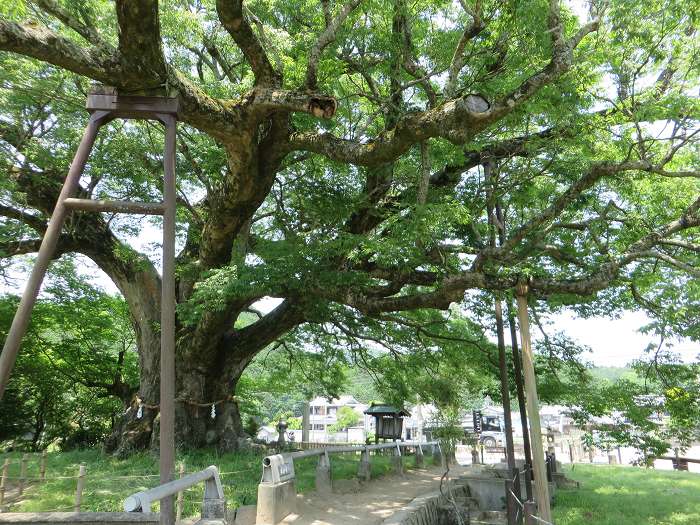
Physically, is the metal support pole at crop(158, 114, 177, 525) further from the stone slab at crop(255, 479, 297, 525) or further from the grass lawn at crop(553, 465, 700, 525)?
the grass lawn at crop(553, 465, 700, 525)

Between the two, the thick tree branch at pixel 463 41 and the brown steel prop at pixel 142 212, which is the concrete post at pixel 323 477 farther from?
the thick tree branch at pixel 463 41

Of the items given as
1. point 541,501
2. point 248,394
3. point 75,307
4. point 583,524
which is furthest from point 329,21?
point 248,394

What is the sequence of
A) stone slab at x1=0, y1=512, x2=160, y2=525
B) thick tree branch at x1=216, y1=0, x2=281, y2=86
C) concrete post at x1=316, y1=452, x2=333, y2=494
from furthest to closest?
concrete post at x1=316, y1=452, x2=333, y2=494 → thick tree branch at x1=216, y1=0, x2=281, y2=86 → stone slab at x1=0, y1=512, x2=160, y2=525

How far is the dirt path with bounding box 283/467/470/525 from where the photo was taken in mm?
6914

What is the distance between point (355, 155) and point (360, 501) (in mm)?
6135

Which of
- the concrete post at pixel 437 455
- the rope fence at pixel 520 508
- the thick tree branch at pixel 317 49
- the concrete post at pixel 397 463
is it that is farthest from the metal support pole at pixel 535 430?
the concrete post at pixel 437 455

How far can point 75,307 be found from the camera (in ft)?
56.1

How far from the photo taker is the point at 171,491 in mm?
3752

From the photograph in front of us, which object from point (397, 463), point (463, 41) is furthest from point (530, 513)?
point (397, 463)

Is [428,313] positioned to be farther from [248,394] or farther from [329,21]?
[248,394]

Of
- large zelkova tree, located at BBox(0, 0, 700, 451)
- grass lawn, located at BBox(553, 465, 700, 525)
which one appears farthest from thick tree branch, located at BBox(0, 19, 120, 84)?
grass lawn, located at BBox(553, 465, 700, 525)

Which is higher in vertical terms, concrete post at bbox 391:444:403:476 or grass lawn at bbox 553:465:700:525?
concrete post at bbox 391:444:403:476

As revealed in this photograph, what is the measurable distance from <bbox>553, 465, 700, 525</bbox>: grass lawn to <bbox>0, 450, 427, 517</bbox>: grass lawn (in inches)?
179

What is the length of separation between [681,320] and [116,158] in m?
12.8
